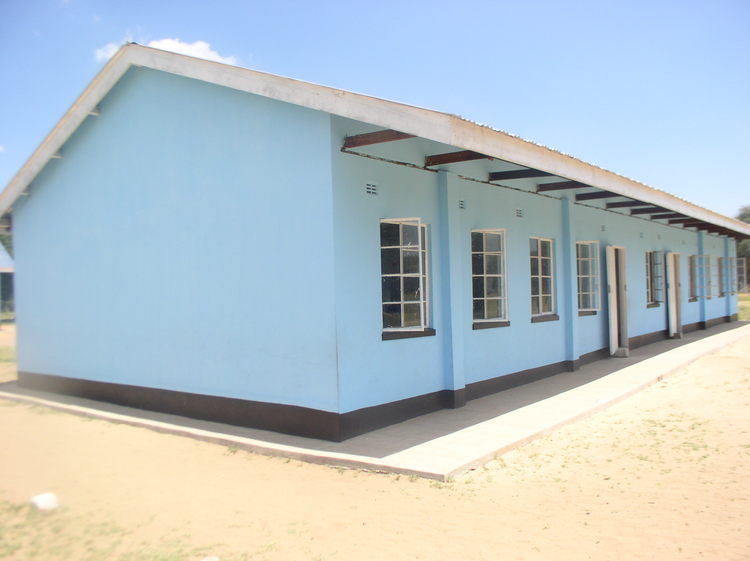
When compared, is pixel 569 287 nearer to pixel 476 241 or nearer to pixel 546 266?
pixel 546 266

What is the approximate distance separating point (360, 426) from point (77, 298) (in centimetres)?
560

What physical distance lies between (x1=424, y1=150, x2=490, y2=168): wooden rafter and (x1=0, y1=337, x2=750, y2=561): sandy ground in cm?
323

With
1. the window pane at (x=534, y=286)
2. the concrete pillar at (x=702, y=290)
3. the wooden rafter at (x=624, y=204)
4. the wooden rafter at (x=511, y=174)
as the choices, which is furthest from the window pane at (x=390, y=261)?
the concrete pillar at (x=702, y=290)

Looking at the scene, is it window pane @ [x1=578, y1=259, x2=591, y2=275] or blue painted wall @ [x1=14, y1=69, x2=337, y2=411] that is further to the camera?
window pane @ [x1=578, y1=259, x2=591, y2=275]

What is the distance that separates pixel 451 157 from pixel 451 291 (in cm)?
163

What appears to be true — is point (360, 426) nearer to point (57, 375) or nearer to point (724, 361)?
point (57, 375)

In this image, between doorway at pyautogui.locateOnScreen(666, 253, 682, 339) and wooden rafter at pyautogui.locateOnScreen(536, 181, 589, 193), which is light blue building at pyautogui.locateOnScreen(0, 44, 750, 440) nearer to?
wooden rafter at pyautogui.locateOnScreen(536, 181, 589, 193)

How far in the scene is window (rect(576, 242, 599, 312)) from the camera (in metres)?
11.7

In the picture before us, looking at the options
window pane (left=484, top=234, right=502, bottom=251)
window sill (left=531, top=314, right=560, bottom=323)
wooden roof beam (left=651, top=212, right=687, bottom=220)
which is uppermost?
wooden roof beam (left=651, top=212, right=687, bottom=220)

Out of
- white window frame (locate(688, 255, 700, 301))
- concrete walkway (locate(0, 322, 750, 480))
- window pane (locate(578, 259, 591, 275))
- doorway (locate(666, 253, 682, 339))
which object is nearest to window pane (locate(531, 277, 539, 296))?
concrete walkway (locate(0, 322, 750, 480))

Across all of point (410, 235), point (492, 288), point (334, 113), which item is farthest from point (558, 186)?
point (334, 113)

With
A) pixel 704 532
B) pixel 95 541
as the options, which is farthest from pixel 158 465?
pixel 704 532

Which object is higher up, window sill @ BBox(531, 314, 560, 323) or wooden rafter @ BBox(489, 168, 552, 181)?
wooden rafter @ BBox(489, 168, 552, 181)

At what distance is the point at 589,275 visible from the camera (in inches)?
463
